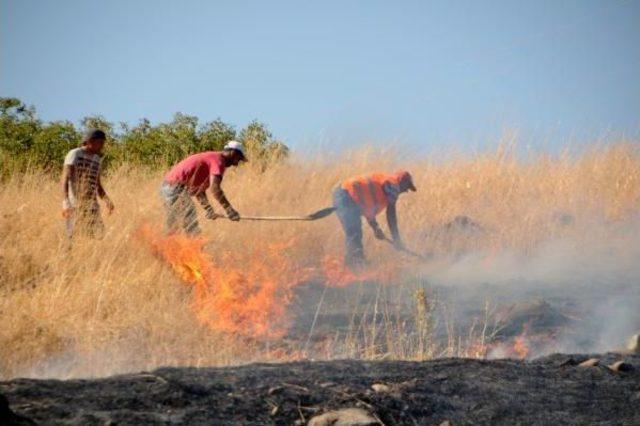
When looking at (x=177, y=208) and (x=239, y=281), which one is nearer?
(x=239, y=281)

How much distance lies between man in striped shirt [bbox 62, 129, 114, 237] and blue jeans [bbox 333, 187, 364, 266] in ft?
11.0

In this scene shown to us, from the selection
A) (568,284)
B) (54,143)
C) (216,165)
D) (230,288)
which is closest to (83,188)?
(216,165)

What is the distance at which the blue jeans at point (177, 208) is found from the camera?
24.1 ft

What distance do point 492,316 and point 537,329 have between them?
65cm

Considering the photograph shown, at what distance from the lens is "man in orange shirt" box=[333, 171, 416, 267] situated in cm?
898

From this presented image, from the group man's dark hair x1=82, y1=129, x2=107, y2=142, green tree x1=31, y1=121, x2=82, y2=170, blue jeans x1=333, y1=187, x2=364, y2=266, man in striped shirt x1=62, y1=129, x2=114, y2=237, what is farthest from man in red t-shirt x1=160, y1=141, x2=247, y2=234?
green tree x1=31, y1=121, x2=82, y2=170

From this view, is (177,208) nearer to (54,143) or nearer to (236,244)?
(236,244)

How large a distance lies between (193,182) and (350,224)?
97.9 inches

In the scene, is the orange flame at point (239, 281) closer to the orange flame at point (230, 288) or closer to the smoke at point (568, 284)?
the orange flame at point (230, 288)

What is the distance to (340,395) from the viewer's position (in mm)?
2586

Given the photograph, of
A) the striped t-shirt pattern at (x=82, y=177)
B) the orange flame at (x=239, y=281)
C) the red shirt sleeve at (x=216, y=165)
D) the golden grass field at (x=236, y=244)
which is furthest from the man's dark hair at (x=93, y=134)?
the red shirt sleeve at (x=216, y=165)

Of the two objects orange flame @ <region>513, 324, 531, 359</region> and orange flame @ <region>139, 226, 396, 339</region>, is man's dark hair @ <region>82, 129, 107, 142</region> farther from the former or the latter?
orange flame @ <region>513, 324, 531, 359</region>

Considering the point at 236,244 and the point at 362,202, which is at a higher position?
the point at 362,202

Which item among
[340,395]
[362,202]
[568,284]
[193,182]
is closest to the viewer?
[340,395]
